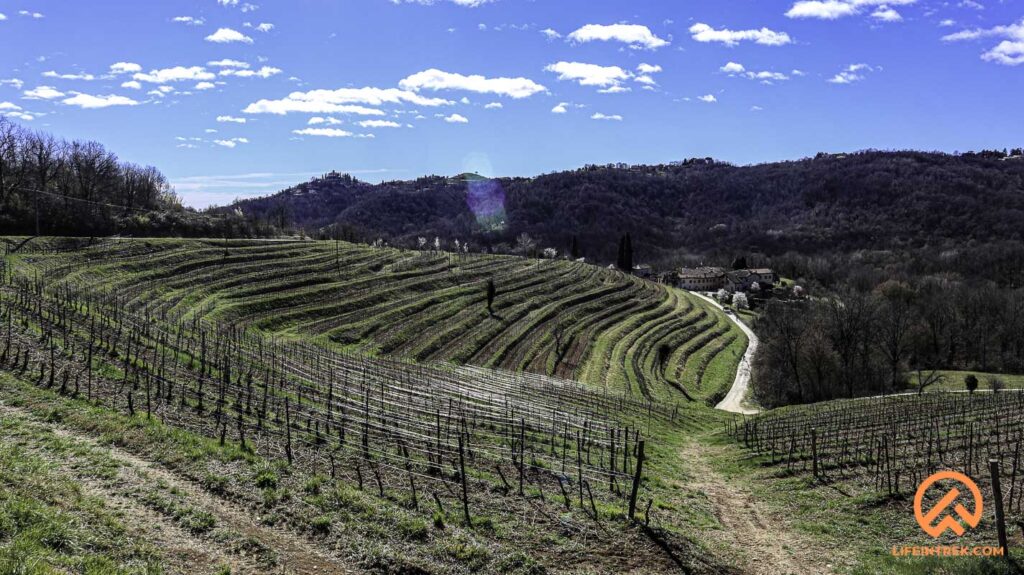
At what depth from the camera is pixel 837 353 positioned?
246 feet

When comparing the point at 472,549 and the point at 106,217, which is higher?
the point at 106,217

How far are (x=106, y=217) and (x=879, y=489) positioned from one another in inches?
4269

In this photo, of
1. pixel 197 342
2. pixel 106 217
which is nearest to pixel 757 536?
pixel 197 342

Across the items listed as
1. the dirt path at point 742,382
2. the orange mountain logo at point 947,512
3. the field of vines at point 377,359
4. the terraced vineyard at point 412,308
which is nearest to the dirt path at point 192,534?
the field of vines at point 377,359

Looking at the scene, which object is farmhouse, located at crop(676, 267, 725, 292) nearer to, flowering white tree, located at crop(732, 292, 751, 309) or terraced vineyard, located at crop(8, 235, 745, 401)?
flowering white tree, located at crop(732, 292, 751, 309)

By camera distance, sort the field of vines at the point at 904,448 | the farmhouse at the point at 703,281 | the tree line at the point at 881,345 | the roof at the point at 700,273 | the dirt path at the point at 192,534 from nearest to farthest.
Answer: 1. the dirt path at the point at 192,534
2. the field of vines at the point at 904,448
3. the tree line at the point at 881,345
4. the farmhouse at the point at 703,281
5. the roof at the point at 700,273

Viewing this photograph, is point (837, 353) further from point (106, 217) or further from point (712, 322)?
point (106, 217)

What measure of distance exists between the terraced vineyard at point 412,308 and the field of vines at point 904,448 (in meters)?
27.9

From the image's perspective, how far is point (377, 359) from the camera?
5269cm

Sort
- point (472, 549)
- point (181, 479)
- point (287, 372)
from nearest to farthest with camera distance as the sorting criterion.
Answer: point (472, 549) → point (181, 479) → point (287, 372)

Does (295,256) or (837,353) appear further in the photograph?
(295,256)

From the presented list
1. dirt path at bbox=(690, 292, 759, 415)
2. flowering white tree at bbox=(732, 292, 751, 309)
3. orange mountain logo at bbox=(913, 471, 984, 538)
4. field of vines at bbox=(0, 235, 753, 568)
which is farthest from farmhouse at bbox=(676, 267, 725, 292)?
orange mountain logo at bbox=(913, 471, 984, 538)

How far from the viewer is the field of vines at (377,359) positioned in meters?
19.9

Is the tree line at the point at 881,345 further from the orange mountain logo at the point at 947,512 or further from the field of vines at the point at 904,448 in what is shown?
the orange mountain logo at the point at 947,512
